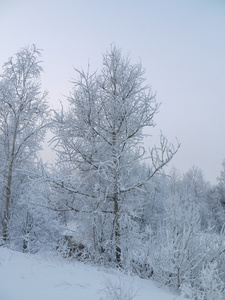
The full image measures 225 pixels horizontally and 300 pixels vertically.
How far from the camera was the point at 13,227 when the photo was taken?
12.8 metres

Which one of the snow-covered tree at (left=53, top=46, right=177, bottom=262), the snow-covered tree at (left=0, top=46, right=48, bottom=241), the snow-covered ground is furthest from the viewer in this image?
the snow-covered tree at (left=0, top=46, right=48, bottom=241)

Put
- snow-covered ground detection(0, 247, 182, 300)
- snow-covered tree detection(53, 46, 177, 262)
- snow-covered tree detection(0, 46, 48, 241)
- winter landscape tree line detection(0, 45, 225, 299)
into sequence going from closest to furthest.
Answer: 1. snow-covered ground detection(0, 247, 182, 300)
2. winter landscape tree line detection(0, 45, 225, 299)
3. snow-covered tree detection(53, 46, 177, 262)
4. snow-covered tree detection(0, 46, 48, 241)

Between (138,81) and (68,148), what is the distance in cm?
303

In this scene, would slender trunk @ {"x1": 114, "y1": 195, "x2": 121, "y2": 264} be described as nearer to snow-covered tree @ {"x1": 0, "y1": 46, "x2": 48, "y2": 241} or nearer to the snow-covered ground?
the snow-covered ground

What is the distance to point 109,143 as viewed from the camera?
6.90 meters

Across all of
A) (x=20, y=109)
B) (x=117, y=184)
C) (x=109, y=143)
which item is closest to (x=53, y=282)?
(x=117, y=184)

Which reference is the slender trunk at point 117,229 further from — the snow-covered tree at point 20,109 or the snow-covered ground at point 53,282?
the snow-covered tree at point 20,109

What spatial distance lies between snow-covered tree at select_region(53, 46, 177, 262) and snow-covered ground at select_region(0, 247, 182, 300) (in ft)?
6.35

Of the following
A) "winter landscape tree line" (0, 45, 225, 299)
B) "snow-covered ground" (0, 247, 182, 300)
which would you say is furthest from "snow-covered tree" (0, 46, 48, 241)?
"snow-covered ground" (0, 247, 182, 300)

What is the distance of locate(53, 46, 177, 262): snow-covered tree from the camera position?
6.37m

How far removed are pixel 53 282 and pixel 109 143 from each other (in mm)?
3916

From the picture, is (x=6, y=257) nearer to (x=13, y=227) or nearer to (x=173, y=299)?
(x=173, y=299)

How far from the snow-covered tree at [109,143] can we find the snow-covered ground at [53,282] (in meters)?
1.94

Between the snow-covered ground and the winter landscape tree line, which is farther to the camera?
the winter landscape tree line
